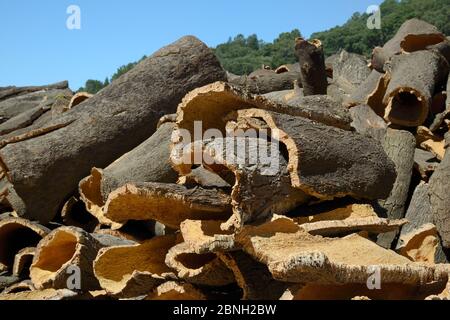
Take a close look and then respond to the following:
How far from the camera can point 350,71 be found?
23.5 ft

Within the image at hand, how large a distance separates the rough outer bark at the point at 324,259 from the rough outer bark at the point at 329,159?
0.34 metres

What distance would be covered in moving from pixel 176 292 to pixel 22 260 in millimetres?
1505

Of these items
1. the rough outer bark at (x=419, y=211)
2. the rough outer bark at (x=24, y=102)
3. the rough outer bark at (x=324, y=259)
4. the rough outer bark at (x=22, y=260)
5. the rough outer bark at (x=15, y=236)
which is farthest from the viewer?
the rough outer bark at (x=24, y=102)

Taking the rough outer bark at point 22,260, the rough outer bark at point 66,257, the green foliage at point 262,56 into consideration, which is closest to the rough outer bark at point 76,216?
the rough outer bark at point 22,260

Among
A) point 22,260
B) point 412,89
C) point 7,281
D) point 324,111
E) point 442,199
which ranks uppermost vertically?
point 412,89

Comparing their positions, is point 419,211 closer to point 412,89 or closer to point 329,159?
point 329,159

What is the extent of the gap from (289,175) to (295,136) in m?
0.20

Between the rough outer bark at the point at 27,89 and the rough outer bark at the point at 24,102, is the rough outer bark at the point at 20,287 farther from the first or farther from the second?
the rough outer bark at the point at 27,89

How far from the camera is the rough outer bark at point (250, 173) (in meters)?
2.64

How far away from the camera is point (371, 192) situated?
319cm

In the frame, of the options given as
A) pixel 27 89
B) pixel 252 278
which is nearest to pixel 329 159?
pixel 252 278

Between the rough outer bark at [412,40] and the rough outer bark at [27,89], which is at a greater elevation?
the rough outer bark at [412,40]

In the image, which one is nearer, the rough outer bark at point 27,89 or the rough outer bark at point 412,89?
the rough outer bark at point 412,89
